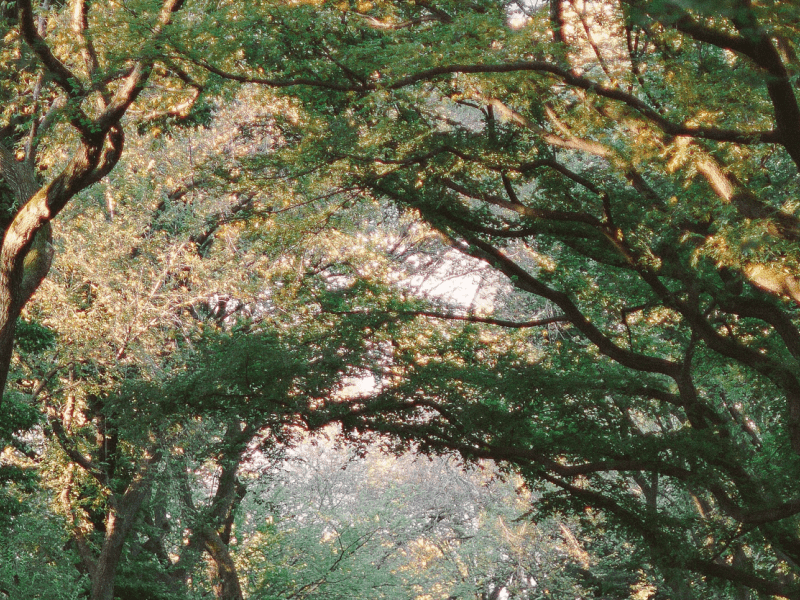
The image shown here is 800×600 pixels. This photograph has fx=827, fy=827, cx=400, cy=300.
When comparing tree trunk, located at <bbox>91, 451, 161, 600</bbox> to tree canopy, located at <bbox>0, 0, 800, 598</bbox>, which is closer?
tree canopy, located at <bbox>0, 0, 800, 598</bbox>

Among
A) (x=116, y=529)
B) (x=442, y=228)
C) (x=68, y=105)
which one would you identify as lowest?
(x=116, y=529)

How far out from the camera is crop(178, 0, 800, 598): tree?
616cm

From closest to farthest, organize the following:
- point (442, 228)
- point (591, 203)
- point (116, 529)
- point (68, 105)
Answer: point (68, 105)
point (591, 203)
point (442, 228)
point (116, 529)

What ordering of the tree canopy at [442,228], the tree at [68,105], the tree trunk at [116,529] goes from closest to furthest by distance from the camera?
the tree at [68,105]
the tree canopy at [442,228]
the tree trunk at [116,529]

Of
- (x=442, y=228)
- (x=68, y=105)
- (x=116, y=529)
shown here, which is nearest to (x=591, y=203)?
(x=442, y=228)

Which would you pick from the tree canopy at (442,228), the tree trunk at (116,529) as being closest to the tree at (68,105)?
the tree canopy at (442,228)

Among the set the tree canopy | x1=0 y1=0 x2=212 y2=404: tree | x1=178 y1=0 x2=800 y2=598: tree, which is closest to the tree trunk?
the tree canopy

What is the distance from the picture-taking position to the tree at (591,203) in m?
6.16

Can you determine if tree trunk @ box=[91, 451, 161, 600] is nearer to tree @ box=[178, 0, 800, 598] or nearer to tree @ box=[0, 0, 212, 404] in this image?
tree @ box=[178, 0, 800, 598]

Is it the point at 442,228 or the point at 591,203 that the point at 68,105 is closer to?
the point at 442,228

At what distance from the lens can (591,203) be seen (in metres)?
8.76


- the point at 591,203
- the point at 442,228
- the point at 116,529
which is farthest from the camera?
the point at 116,529

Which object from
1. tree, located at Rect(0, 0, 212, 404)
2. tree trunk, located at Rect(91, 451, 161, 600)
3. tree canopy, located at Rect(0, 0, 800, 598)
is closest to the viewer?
tree, located at Rect(0, 0, 212, 404)

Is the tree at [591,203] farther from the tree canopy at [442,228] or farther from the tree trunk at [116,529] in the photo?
the tree trunk at [116,529]
